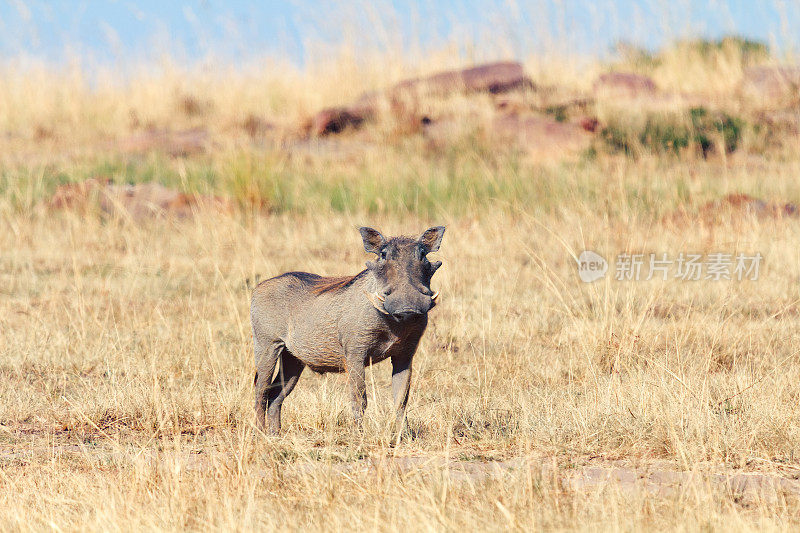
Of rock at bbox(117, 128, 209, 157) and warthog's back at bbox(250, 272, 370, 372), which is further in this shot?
rock at bbox(117, 128, 209, 157)

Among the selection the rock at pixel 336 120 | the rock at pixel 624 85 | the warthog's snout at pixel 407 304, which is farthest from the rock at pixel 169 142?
the warthog's snout at pixel 407 304

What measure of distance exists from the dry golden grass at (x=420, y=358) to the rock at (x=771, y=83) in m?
2.14

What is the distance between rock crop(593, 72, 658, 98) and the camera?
13938mm

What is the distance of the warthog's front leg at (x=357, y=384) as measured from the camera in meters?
3.78

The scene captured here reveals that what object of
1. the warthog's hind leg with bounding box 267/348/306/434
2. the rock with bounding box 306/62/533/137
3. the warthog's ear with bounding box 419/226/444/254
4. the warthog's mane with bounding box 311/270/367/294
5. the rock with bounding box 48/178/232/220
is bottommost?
the warthog's hind leg with bounding box 267/348/306/434

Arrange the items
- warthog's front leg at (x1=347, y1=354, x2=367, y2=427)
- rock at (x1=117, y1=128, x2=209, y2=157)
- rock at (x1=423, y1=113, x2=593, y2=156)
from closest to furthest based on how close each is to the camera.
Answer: warthog's front leg at (x1=347, y1=354, x2=367, y2=427)
rock at (x1=423, y1=113, x2=593, y2=156)
rock at (x1=117, y1=128, x2=209, y2=157)

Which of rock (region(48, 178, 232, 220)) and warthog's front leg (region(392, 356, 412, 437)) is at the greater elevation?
rock (region(48, 178, 232, 220))

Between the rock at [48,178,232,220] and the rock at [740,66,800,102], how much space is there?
8.08m

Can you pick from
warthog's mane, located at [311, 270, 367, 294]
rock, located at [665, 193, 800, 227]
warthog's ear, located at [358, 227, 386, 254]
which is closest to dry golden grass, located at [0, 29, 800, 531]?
rock, located at [665, 193, 800, 227]

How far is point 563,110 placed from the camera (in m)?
13.5

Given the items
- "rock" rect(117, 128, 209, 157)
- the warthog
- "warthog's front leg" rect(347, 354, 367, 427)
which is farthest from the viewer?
"rock" rect(117, 128, 209, 157)

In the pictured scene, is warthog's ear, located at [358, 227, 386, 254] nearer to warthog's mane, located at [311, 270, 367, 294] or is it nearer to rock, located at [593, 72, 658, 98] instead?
warthog's mane, located at [311, 270, 367, 294]

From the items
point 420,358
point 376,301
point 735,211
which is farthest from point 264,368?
point 735,211

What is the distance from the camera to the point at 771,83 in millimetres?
14109
